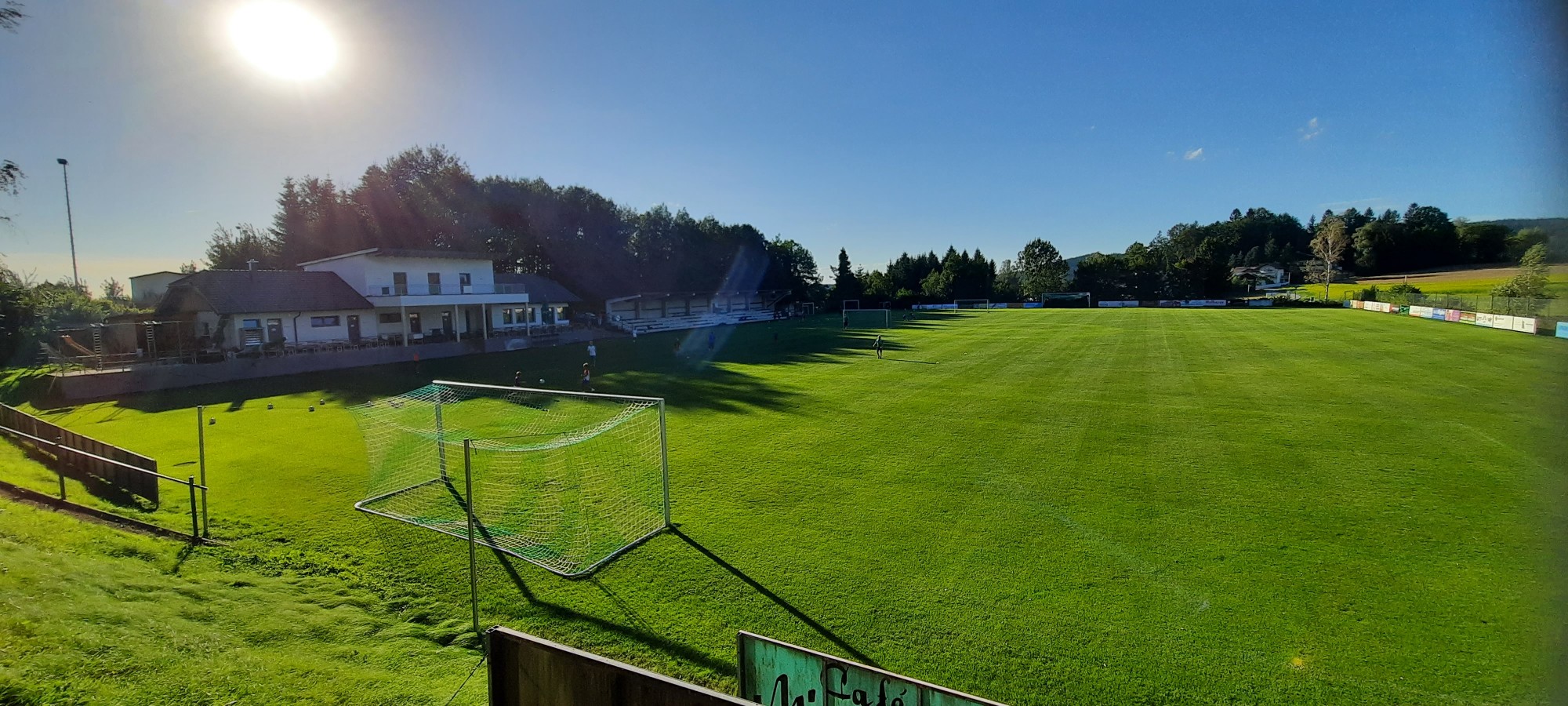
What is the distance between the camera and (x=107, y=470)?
417 inches

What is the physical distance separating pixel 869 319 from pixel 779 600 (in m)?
53.5

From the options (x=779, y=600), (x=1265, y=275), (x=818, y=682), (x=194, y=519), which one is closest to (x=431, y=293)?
(x=194, y=519)

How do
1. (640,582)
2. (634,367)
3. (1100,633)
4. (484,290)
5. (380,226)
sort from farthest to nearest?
(380,226) < (484,290) < (634,367) < (640,582) < (1100,633)

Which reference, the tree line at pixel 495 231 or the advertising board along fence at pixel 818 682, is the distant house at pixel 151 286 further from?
the advertising board along fence at pixel 818 682

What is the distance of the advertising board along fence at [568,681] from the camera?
11.2 ft

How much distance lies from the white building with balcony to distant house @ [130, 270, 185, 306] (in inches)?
283

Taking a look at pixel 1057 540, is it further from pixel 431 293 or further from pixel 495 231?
pixel 495 231

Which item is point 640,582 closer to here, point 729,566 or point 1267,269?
point 729,566

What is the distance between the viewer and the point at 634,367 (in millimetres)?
28141

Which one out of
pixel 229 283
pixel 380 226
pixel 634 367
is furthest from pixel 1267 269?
pixel 229 283

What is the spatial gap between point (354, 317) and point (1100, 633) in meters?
36.0

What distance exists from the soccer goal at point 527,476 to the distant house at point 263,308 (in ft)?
54.1

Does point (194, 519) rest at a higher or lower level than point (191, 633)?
higher

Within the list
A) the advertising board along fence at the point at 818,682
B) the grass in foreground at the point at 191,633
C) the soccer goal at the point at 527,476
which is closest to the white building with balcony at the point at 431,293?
the soccer goal at the point at 527,476
